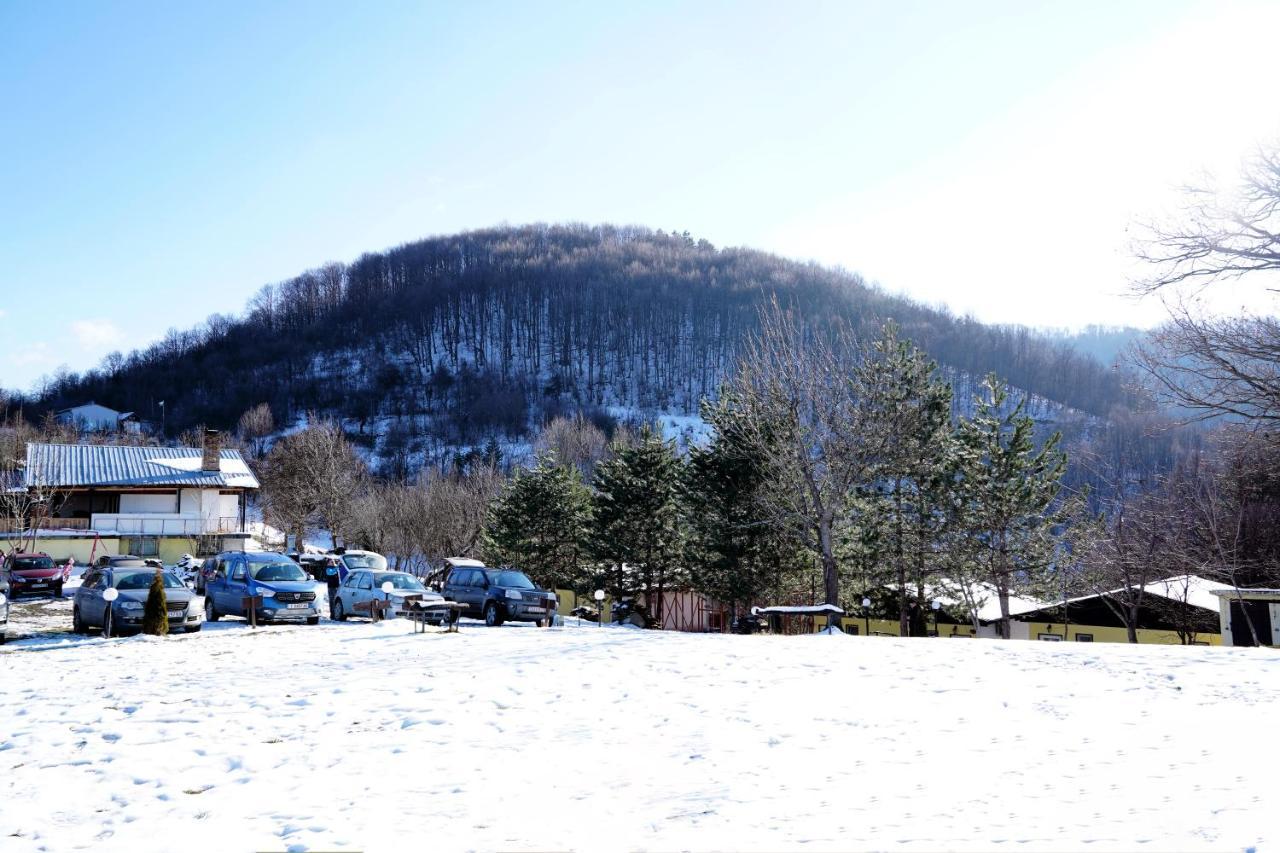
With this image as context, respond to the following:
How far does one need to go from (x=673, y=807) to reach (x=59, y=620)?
76.6ft

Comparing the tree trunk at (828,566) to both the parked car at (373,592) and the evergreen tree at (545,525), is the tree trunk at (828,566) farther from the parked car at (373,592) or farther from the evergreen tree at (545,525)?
the evergreen tree at (545,525)

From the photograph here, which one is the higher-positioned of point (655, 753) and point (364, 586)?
point (364, 586)

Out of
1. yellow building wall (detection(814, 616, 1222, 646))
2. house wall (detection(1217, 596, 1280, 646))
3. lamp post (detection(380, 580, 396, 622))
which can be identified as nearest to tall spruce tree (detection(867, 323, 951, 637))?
yellow building wall (detection(814, 616, 1222, 646))

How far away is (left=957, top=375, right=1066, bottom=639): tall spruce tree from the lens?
110 ft

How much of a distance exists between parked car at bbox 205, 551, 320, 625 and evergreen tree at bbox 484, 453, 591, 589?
62.2 feet

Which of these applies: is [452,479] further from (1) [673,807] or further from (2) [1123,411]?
(2) [1123,411]

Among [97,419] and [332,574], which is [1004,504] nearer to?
[332,574]

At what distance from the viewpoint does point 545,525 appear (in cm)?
4212

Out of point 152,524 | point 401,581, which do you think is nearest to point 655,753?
point 401,581

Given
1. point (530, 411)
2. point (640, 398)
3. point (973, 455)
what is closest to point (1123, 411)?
point (640, 398)

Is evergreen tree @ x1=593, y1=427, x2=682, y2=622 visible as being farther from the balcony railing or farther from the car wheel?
the balcony railing

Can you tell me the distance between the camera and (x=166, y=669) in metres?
13.0

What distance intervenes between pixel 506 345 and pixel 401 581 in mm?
126404

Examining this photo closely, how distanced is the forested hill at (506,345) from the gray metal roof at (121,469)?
6089cm
